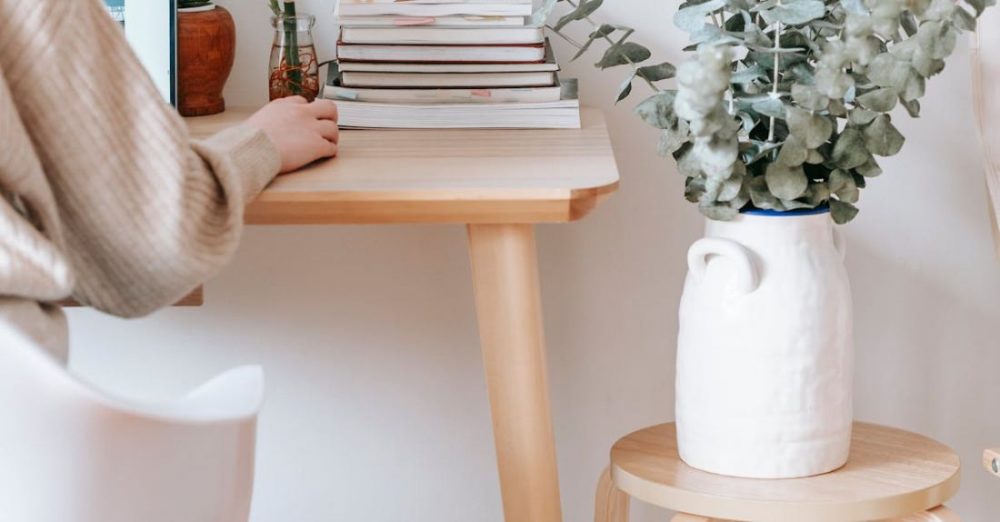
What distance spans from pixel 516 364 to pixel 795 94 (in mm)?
345

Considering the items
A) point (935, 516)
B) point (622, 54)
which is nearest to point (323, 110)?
point (622, 54)

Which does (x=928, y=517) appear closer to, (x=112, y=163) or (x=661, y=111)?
(x=661, y=111)

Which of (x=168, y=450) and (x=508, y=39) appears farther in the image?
(x=508, y=39)

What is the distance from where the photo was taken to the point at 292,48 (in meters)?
1.44

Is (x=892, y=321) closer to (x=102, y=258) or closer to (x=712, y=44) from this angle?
(x=712, y=44)

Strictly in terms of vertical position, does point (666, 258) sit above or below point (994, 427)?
above

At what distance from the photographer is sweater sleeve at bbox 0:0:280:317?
79 cm

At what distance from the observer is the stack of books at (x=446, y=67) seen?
137 cm

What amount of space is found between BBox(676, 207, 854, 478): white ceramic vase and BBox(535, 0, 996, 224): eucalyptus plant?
0.03 m

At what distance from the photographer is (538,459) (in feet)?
3.95

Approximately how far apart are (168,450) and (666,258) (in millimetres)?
1007

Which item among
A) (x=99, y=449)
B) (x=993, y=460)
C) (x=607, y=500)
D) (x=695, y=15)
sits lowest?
(x=607, y=500)

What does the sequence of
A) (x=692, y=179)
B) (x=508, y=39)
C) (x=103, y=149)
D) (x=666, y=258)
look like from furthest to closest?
1. (x=666, y=258)
2. (x=508, y=39)
3. (x=692, y=179)
4. (x=103, y=149)

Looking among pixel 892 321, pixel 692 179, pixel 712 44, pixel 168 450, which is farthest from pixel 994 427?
pixel 168 450
